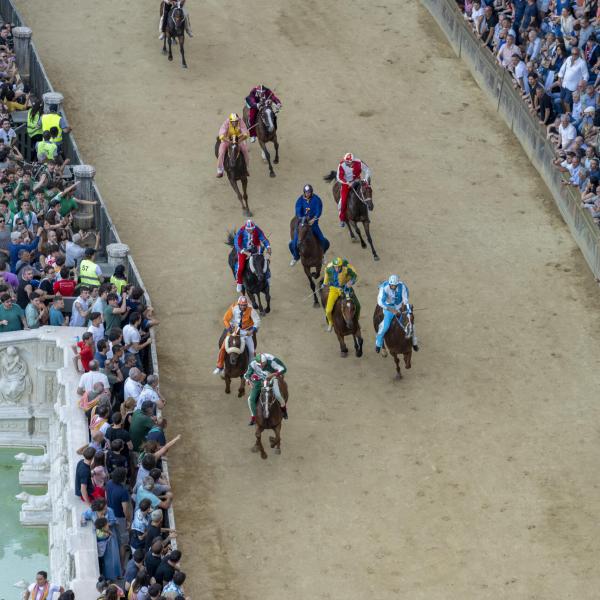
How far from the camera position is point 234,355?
28.5 meters

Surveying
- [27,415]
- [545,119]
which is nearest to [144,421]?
[27,415]

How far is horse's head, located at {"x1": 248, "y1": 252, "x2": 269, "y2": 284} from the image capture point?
3050 cm

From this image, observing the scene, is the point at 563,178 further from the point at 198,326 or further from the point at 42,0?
the point at 42,0

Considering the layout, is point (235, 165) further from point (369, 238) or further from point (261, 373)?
point (261, 373)

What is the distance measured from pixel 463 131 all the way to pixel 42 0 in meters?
10.9

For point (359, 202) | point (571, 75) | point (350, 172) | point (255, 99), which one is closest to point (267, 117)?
point (255, 99)

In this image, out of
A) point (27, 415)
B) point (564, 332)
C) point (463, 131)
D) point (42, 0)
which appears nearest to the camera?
point (27, 415)

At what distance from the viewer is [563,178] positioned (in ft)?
112

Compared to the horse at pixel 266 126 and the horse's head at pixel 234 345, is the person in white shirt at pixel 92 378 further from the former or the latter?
the horse at pixel 266 126

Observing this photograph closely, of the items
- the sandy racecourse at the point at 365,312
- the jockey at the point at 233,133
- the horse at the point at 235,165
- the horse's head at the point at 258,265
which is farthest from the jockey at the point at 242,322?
the jockey at the point at 233,133

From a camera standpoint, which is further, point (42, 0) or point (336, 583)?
point (42, 0)

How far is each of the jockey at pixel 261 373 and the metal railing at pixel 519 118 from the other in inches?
306

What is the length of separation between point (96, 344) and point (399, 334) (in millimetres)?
4881

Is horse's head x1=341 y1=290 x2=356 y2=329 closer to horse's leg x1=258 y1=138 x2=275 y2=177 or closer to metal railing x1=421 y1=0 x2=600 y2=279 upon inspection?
metal railing x1=421 y1=0 x2=600 y2=279
